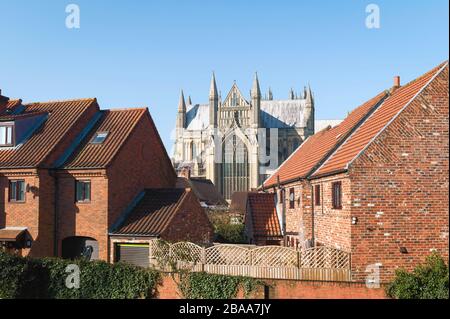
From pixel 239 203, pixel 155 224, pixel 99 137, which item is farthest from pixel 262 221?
pixel 239 203

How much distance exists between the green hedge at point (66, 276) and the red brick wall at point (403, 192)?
7.75m

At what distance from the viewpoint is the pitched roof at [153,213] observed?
22.3 metres

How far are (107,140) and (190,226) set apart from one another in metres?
6.25

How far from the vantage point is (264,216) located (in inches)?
1076

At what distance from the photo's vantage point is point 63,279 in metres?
19.1

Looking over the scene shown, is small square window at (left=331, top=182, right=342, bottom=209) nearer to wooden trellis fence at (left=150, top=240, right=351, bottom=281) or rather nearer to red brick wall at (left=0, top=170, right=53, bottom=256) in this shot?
wooden trellis fence at (left=150, top=240, right=351, bottom=281)

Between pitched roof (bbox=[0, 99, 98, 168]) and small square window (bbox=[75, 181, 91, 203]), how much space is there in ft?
6.26

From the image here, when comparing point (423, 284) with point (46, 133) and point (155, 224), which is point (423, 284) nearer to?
point (155, 224)

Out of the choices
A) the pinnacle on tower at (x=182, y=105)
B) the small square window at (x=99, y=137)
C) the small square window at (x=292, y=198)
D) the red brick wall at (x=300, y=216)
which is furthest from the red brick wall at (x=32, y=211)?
the pinnacle on tower at (x=182, y=105)

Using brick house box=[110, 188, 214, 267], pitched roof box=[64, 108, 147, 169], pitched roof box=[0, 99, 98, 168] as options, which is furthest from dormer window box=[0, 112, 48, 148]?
brick house box=[110, 188, 214, 267]

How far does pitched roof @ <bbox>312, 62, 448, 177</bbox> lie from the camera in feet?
58.0

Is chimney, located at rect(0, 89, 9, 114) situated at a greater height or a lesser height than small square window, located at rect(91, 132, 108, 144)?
greater

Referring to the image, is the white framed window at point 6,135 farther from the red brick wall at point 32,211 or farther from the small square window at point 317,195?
the small square window at point 317,195
